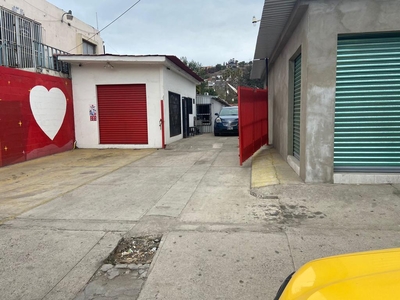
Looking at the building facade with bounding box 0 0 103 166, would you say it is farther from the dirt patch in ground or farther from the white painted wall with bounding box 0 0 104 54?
the dirt patch in ground

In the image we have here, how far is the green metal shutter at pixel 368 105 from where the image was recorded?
5938 mm

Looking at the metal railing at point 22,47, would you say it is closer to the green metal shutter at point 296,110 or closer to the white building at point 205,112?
the green metal shutter at point 296,110

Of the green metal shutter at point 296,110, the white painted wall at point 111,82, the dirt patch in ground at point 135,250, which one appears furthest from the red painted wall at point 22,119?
the green metal shutter at point 296,110

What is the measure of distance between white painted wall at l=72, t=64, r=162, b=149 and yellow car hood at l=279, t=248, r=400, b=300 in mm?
11852

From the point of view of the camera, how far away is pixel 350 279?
159 centimetres

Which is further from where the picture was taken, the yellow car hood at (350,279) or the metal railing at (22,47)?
the metal railing at (22,47)

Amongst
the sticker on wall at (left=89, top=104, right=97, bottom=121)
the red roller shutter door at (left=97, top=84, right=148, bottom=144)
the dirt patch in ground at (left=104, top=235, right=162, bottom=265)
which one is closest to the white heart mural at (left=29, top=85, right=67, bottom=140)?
the sticker on wall at (left=89, top=104, right=97, bottom=121)

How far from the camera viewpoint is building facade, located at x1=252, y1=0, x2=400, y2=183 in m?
5.78

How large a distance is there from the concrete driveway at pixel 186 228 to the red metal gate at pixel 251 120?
4.13 ft

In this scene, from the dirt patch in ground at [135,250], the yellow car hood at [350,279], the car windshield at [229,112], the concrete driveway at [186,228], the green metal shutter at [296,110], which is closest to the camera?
the yellow car hood at [350,279]

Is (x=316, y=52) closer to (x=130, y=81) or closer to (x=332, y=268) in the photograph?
(x=332, y=268)

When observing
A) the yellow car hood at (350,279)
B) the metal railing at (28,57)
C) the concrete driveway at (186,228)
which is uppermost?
Answer: the metal railing at (28,57)

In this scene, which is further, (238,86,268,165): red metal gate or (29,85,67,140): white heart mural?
(29,85,67,140): white heart mural

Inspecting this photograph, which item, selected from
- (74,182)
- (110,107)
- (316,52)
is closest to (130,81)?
(110,107)
